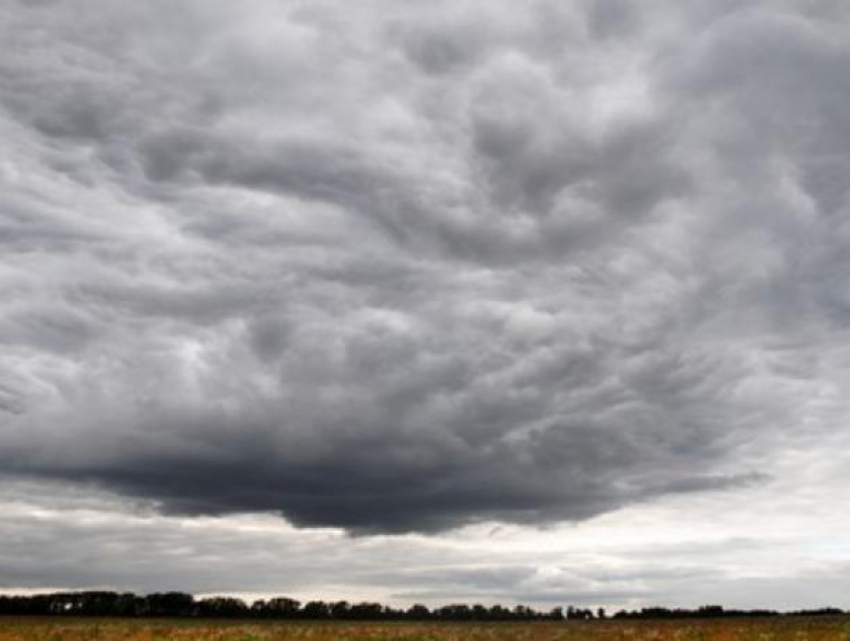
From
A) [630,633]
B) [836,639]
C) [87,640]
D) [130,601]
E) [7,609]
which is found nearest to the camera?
[836,639]

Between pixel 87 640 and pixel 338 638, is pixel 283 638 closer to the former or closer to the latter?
pixel 338 638

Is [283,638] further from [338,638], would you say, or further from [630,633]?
[630,633]

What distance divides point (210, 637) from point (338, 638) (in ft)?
20.5

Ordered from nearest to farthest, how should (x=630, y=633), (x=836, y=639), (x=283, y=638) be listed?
(x=836, y=639) → (x=283, y=638) → (x=630, y=633)

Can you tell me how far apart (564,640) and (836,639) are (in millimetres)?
13403

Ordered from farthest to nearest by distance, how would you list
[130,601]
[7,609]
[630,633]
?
1. [130,601]
2. [7,609]
3. [630,633]

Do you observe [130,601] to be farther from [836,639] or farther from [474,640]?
[836,639]

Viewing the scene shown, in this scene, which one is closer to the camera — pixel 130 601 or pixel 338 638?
pixel 338 638

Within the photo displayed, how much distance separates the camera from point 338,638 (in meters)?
41.6

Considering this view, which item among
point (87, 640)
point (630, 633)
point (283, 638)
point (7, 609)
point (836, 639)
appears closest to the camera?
point (836, 639)

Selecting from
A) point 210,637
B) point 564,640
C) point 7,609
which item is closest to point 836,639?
point 564,640

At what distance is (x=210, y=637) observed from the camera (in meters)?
39.0

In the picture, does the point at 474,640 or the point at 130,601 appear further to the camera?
the point at 130,601

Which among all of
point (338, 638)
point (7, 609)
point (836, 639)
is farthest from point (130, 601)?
point (836, 639)
